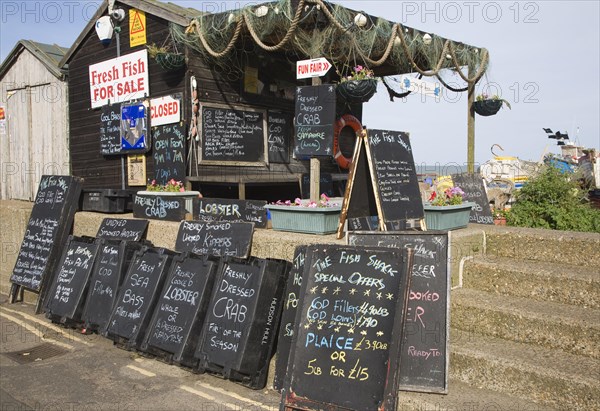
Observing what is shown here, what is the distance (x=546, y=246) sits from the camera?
18.8ft

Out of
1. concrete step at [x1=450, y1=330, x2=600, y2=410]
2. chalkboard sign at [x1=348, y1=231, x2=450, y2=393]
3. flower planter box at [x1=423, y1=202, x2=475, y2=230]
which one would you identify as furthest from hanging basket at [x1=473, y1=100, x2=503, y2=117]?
concrete step at [x1=450, y1=330, x2=600, y2=410]

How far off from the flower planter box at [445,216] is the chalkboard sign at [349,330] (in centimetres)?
226

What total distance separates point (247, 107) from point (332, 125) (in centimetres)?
310

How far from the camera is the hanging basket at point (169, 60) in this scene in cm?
909

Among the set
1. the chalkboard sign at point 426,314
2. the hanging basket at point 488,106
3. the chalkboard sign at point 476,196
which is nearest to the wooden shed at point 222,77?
the hanging basket at point 488,106

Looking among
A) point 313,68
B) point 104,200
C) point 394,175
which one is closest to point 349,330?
point 394,175

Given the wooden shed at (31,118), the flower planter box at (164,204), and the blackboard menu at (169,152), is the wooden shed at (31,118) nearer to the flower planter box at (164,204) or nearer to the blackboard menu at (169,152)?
the blackboard menu at (169,152)

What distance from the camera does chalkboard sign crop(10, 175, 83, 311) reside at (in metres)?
8.12

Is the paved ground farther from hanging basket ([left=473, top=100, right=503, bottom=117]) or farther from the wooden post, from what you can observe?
hanging basket ([left=473, top=100, right=503, bottom=117])

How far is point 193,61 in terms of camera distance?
9.48 metres

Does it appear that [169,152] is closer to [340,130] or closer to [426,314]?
[340,130]

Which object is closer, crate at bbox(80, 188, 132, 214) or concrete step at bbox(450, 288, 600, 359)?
concrete step at bbox(450, 288, 600, 359)

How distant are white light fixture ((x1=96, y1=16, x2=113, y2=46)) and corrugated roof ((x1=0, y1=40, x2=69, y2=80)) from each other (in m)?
1.68

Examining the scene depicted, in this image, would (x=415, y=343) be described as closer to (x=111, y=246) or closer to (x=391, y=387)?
(x=391, y=387)
